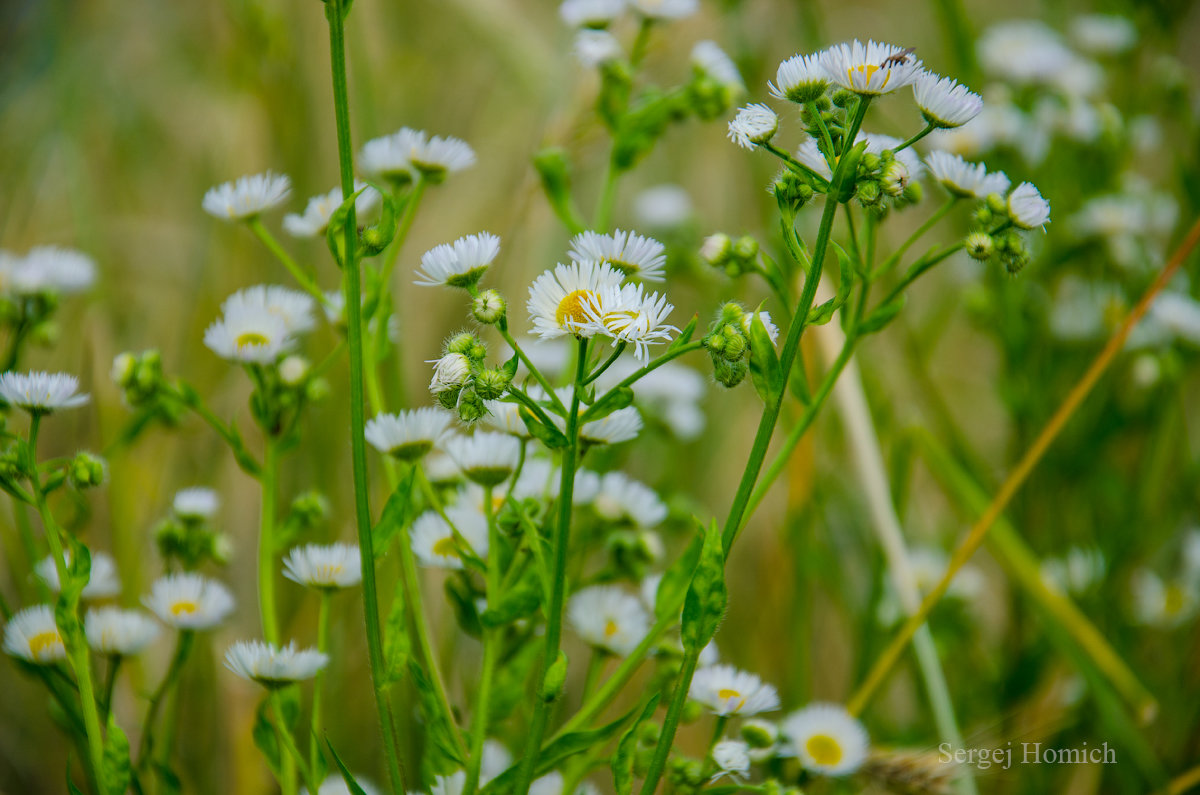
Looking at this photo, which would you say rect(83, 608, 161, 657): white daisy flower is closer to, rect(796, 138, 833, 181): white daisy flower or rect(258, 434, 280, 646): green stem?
rect(258, 434, 280, 646): green stem

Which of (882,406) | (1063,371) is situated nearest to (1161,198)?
(1063,371)

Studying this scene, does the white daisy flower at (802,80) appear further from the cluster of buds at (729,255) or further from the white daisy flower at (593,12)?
the white daisy flower at (593,12)

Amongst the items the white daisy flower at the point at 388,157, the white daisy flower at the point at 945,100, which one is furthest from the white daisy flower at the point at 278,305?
the white daisy flower at the point at 945,100

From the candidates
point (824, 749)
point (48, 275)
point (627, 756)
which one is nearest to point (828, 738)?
point (824, 749)

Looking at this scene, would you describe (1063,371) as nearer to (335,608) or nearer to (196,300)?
(335,608)

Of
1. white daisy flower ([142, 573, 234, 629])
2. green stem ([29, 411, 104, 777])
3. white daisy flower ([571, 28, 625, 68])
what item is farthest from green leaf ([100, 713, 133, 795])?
white daisy flower ([571, 28, 625, 68])

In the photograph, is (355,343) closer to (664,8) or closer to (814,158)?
(814,158)
